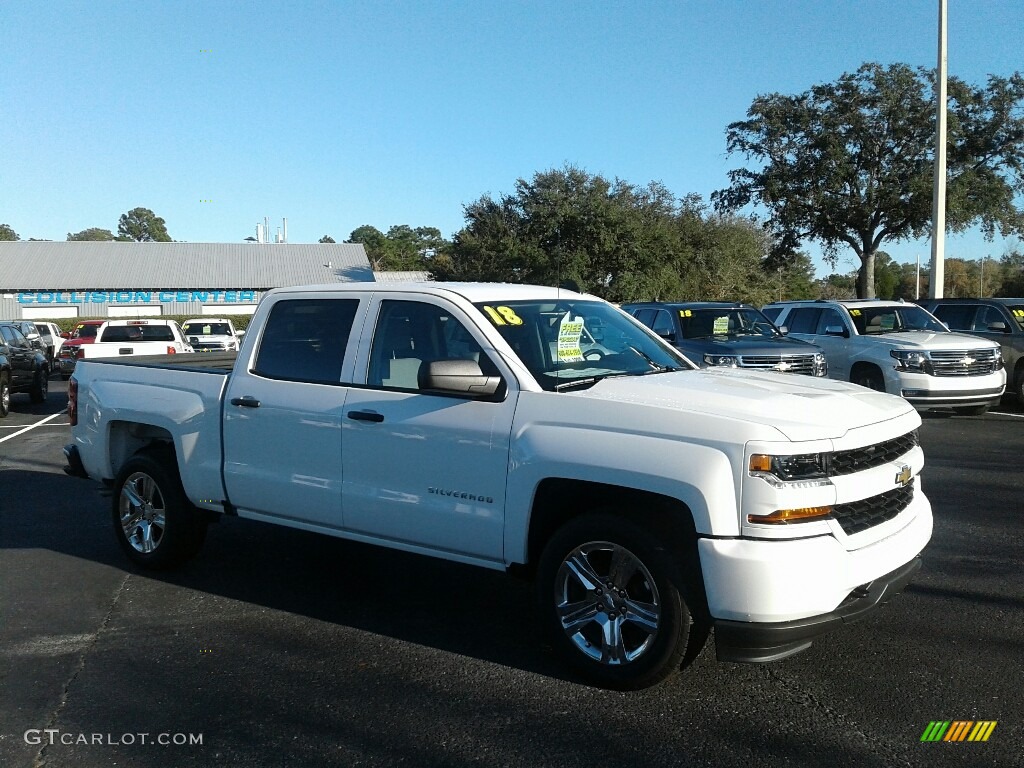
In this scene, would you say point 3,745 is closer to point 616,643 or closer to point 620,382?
point 616,643

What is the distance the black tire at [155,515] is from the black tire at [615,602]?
9.76ft

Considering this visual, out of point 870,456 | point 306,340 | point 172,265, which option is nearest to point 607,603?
point 870,456

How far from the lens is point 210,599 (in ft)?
19.9

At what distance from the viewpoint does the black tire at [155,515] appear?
6445mm

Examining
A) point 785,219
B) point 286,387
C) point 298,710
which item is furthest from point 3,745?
point 785,219

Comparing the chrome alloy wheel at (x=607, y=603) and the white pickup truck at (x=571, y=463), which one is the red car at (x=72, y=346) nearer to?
the white pickup truck at (x=571, y=463)

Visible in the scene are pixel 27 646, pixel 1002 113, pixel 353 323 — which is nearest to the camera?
pixel 27 646

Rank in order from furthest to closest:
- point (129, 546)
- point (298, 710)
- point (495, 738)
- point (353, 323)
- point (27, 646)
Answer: point (129, 546), point (353, 323), point (27, 646), point (298, 710), point (495, 738)

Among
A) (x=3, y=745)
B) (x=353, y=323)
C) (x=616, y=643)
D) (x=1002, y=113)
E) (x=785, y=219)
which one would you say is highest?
(x=1002, y=113)

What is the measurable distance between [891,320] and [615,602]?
13415mm

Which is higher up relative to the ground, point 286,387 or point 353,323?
point 353,323

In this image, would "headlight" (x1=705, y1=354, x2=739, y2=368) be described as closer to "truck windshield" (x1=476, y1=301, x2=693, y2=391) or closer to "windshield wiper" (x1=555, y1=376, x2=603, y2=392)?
"truck windshield" (x1=476, y1=301, x2=693, y2=391)

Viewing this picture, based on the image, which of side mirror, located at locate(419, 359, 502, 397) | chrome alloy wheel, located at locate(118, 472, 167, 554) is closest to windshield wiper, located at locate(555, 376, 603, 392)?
side mirror, located at locate(419, 359, 502, 397)

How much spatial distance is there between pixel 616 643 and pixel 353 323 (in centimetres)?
240
